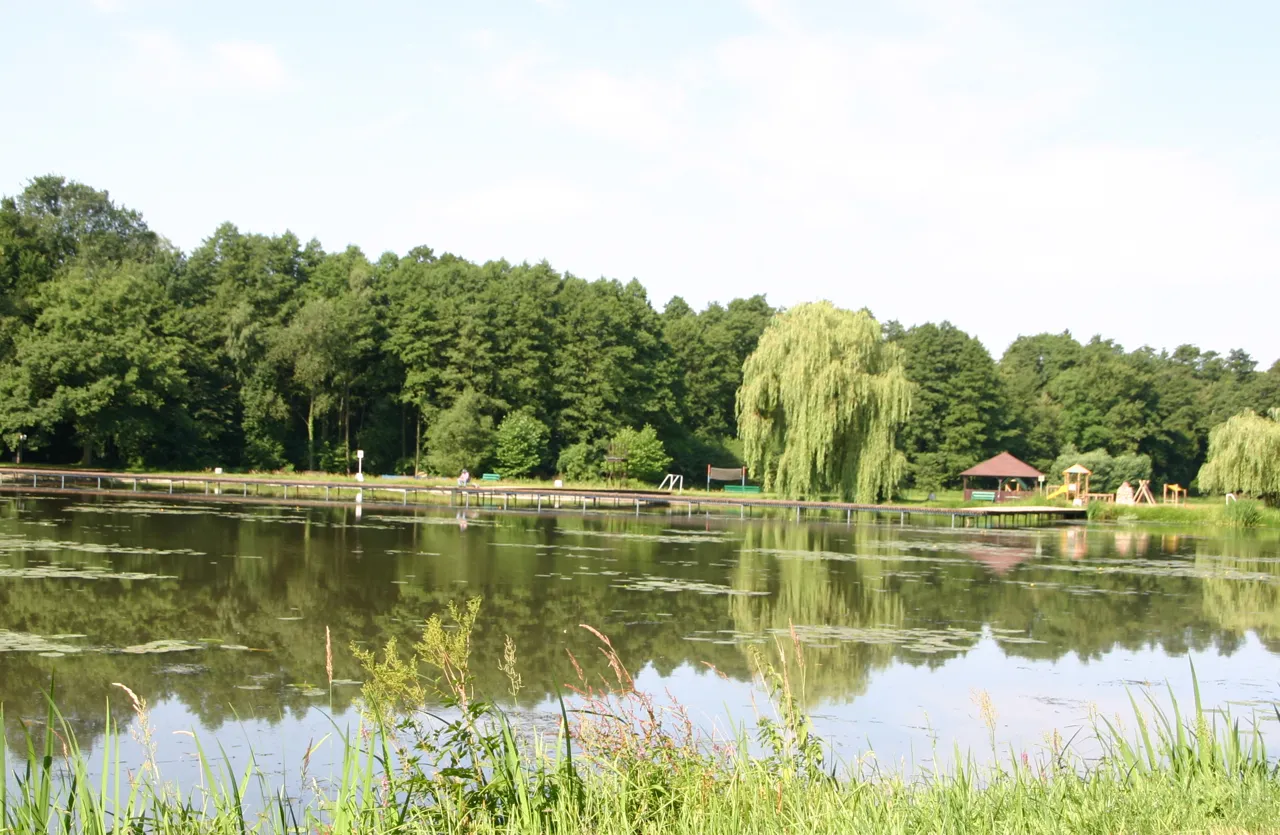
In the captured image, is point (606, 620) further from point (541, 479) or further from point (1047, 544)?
point (541, 479)

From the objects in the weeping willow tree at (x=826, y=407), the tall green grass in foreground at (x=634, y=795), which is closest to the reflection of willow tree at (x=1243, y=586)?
the tall green grass in foreground at (x=634, y=795)

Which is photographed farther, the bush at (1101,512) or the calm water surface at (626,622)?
the bush at (1101,512)

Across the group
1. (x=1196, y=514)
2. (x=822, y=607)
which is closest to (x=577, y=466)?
(x=1196, y=514)

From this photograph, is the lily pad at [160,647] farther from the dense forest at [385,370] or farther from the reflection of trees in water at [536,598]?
the dense forest at [385,370]

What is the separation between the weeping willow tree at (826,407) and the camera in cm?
3709

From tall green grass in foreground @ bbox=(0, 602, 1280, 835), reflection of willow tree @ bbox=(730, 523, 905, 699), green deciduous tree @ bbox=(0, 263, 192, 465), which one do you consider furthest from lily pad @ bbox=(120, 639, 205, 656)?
green deciduous tree @ bbox=(0, 263, 192, 465)

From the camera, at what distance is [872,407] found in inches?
1470

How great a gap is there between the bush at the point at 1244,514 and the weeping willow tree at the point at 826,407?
10906 millimetres

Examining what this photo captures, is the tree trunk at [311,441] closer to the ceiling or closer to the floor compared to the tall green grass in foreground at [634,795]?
closer to the ceiling

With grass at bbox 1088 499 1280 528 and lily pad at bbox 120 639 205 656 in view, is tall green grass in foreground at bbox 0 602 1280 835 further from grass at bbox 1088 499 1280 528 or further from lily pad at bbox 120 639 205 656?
grass at bbox 1088 499 1280 528

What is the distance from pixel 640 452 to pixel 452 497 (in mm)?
14529

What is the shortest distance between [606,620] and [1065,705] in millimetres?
5268

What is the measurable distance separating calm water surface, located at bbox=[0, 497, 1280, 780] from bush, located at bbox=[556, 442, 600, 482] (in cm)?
2769

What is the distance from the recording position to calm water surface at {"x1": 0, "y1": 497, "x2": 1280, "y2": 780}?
884cm
